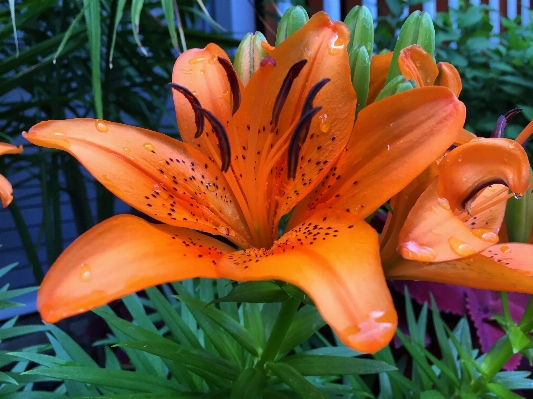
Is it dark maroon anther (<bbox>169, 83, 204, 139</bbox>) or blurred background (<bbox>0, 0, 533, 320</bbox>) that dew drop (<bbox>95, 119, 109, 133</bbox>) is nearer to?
dark maroon anther (<bbox>169, 83, 204, 139</bbox>)

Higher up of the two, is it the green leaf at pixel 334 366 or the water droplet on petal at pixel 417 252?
the water droplet on petal at pixel 417 252

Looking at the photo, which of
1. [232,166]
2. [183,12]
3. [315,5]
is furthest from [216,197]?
[315,5]

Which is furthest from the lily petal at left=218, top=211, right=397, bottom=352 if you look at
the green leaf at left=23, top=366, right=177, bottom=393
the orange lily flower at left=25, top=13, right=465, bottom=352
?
the green leaf at left=23, top=366, right=177, bottom=393

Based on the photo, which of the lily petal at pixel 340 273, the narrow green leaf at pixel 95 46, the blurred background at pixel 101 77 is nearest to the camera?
the lily petal at pixel 340 273

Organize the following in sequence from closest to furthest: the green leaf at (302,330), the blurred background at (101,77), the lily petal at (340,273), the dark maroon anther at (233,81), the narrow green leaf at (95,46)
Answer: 1. the lily petal at (340,273)
2. the dark maroon anther at (233,81)
3. the green leaf at (302,330)
4. the narrow green leaf at (95,46)
5. the blurred background at (101,77)

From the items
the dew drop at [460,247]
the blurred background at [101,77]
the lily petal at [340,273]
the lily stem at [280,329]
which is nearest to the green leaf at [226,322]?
the lily stem at [280,329]

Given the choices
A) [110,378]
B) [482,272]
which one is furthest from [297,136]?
[110,378]

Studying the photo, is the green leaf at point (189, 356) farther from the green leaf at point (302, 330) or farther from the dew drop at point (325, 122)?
the dew drop at point (325, 122)

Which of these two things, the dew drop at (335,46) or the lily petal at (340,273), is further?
the dew drop at (335,46)
